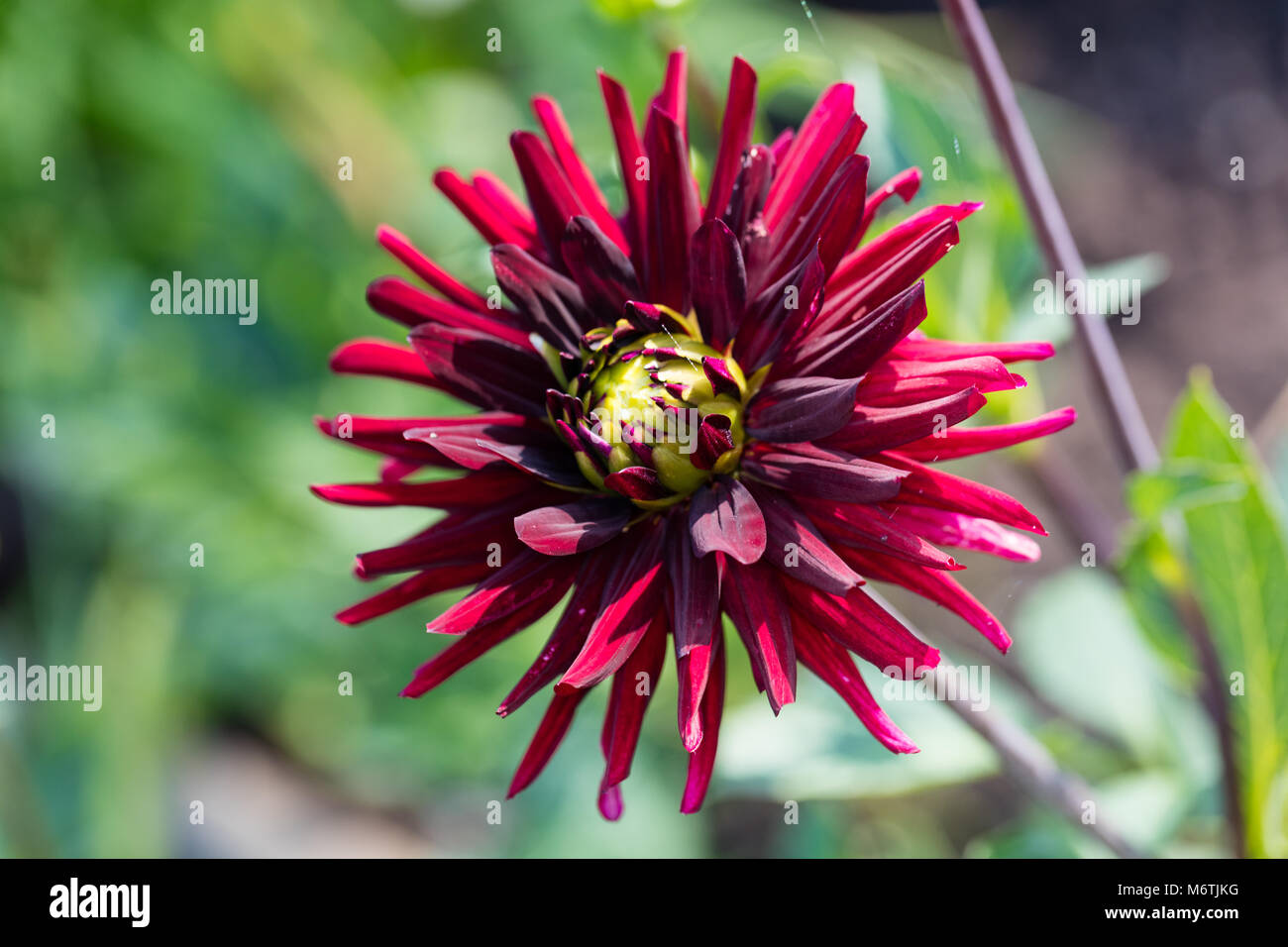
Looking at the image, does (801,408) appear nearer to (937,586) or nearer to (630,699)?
(937,586)

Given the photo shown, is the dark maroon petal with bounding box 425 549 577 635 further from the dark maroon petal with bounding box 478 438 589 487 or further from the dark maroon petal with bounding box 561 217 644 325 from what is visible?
the dark maroon petal with bounding box 561 217 644 325

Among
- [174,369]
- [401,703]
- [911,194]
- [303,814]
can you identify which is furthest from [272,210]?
[911,194]

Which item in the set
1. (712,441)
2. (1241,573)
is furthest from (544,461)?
(1241,573)

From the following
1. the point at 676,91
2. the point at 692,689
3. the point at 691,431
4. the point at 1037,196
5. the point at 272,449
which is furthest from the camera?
the point at 272,449

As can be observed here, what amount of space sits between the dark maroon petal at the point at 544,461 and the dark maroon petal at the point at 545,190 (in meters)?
0.21

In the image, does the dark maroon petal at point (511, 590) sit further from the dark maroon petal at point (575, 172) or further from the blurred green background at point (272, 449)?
the blurred green background at point (272, 449)

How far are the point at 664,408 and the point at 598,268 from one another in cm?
17

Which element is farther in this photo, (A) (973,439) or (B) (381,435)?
(B) (381,435)

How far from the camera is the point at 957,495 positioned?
92 cm

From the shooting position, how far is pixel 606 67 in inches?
92.1

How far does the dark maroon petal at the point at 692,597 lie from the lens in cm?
88

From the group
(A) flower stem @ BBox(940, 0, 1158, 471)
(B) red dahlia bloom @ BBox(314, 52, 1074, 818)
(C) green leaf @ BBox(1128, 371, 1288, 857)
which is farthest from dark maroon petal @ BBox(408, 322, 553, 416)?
(C) green leaf @ BBox(1128, 371, 1288, 857)

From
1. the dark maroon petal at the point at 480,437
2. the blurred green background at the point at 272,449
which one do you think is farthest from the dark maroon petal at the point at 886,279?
the blurred green background at the point at 272,449

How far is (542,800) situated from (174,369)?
1584 millimetres
